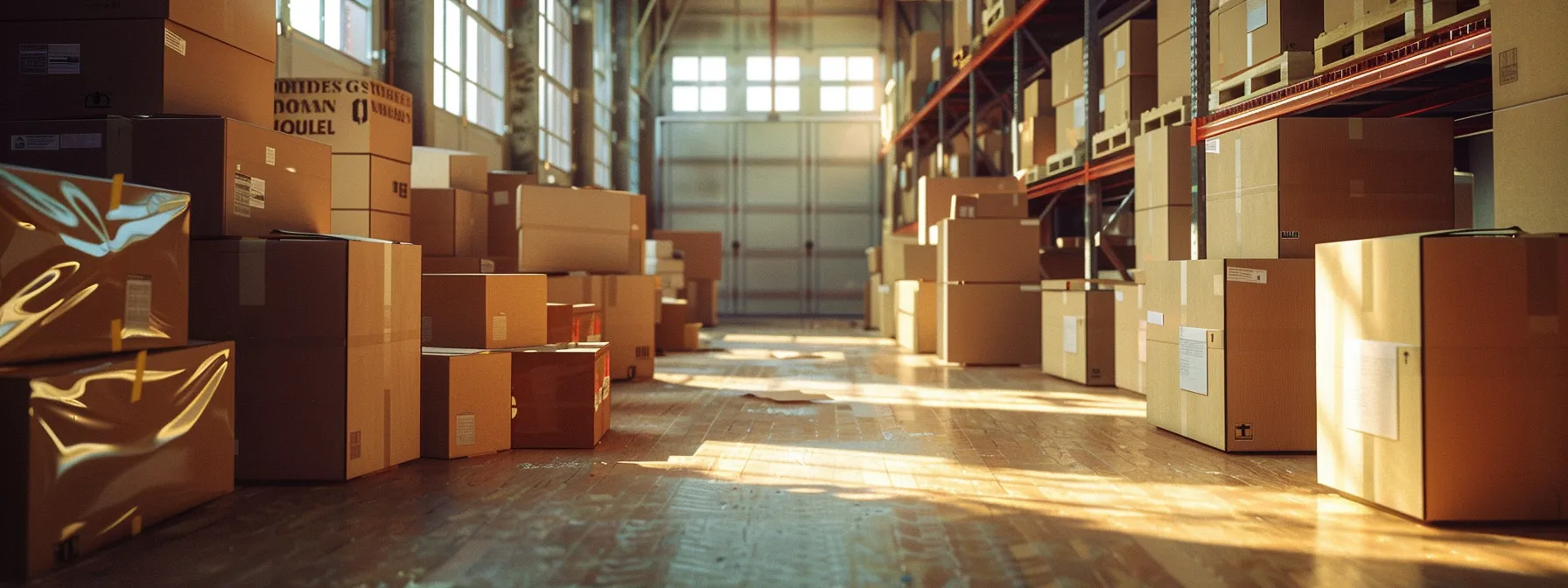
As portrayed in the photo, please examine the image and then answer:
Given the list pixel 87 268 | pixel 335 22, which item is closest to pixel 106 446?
pixel 87 268

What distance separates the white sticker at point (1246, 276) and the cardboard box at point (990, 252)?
4.08 m

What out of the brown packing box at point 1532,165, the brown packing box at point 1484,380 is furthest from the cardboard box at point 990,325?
the brown packing box at point 1484,380

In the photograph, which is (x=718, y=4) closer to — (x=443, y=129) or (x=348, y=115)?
(x=443, y=129)

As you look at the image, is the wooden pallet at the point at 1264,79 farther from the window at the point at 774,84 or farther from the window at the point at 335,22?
the window at the point at 774,84

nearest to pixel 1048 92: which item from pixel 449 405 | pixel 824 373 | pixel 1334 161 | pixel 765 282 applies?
pixel 824 373

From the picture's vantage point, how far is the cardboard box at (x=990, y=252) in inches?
316

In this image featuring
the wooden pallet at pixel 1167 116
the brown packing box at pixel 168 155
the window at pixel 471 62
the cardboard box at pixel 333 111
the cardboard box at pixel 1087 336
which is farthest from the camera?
the window at pixel 471 62

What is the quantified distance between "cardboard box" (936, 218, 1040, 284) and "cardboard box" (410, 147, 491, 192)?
3690 mm

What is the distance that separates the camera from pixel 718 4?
18.9 metres

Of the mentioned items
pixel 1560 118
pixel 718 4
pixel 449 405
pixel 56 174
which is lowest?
pixel 449 405

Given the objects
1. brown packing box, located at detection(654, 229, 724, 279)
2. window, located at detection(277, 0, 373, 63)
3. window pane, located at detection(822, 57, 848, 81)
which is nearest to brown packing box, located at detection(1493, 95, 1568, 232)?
window, located at detection(277, 0, 373, 63)

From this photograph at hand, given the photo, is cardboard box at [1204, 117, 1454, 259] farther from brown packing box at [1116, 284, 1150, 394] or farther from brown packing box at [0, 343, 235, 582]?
brown packing box at [0, 343, 235, 582]

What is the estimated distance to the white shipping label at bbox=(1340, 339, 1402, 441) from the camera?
112 inches

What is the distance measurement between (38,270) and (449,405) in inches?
63.0
